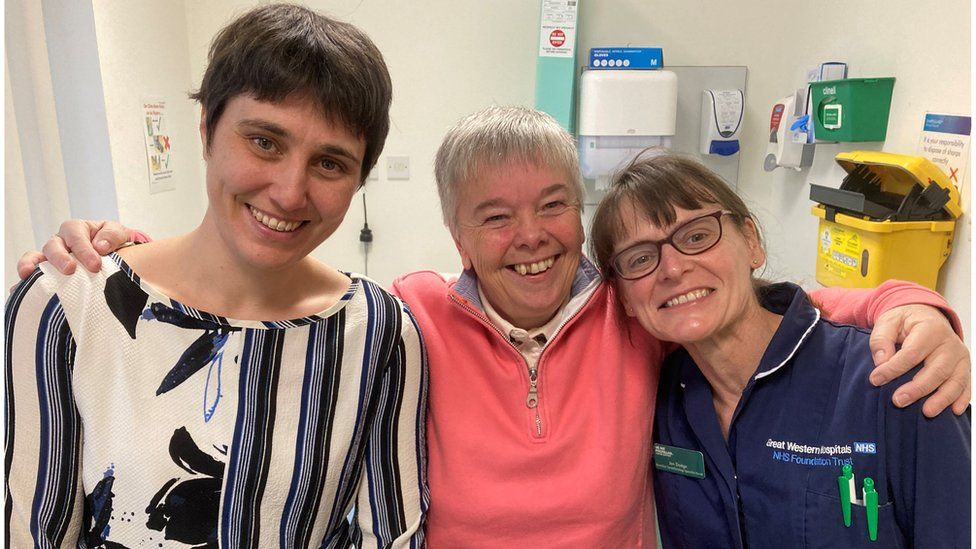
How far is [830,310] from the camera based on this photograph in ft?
4.45

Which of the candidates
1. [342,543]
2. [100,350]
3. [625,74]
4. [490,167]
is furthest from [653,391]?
[625,74]

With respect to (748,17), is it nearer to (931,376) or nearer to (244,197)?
(931,376)

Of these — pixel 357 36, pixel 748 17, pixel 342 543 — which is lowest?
pixel 342 543

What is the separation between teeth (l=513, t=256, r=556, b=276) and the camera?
1.35 m

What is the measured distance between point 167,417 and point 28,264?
0.34 m

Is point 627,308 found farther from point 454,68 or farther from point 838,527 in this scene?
point 454,68

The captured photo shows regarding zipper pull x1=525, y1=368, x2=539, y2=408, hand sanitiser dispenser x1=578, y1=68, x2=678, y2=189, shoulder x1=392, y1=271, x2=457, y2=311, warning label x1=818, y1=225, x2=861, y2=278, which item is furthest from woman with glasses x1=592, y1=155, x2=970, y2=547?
hand sanitiser dispenser x1=578, y1=68, x2=678, y2=189

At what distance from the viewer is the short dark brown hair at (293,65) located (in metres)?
1.00

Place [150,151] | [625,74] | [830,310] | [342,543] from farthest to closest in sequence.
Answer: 1. [625,74]
2. [150,151]
3. [830,310]
4. [342,543]

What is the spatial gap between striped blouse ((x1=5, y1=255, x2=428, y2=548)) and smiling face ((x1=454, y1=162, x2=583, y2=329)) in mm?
331

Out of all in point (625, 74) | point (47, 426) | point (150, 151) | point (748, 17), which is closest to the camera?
point (47, 426)

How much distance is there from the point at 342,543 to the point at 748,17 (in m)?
3.23

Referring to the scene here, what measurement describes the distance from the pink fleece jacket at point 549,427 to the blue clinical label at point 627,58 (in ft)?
6.75

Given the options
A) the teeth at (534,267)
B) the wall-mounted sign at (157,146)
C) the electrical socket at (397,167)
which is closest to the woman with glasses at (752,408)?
the teeth at (534,267)
